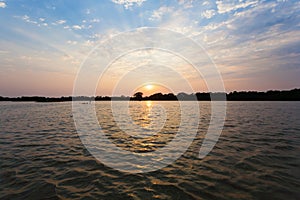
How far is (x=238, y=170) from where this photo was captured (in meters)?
9.19

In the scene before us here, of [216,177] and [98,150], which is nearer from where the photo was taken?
[216,177]

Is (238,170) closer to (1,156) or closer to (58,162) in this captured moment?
(58,162)

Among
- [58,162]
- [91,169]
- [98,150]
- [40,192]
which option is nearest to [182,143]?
[98,150]

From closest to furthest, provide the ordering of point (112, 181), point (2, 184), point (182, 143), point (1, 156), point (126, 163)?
point (2, 184) → point (112, 181) → point (126, 163) → point (1, 156) → point (182, 143)

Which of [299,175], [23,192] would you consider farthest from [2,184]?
[299,175]

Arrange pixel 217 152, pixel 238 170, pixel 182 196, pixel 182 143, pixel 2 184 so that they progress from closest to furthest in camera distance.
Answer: pixel 182 196 → pixel 2 184 → pixel 238 170 → pixel 217 152 → pixel 182 143

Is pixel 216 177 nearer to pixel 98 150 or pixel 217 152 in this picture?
pixel 217 152

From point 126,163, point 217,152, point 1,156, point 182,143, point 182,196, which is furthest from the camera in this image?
point 182,143

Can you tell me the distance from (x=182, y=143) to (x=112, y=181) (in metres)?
8.45

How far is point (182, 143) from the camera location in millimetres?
15094

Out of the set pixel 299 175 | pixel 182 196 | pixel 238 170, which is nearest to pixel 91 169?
pixel 182 196

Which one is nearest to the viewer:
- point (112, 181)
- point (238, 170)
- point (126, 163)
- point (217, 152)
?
point (112, 181)

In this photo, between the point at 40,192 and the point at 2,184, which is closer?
the point at 40,192

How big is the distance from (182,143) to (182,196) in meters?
8.44
